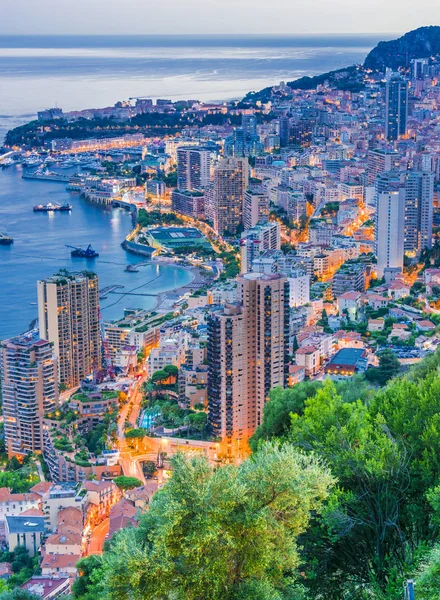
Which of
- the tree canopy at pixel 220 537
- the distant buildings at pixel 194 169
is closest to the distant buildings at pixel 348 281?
the distant buildings at pixel 194 169

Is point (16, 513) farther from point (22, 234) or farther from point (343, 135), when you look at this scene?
point (343, 135)

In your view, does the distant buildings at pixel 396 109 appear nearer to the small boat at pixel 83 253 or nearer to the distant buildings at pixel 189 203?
the distant buildings at pixel 189 203

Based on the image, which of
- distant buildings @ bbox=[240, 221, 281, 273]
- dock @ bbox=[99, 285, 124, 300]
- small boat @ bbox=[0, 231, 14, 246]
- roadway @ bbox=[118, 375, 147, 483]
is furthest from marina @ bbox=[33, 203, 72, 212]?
roadway @ bbox=[118, 375, 147, 483]

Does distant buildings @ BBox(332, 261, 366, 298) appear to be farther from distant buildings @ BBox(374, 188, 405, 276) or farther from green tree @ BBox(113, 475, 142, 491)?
green tree @ BBox(113, 475, 142, 491)

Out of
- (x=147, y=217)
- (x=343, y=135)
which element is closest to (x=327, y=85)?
(x=343, y=135)

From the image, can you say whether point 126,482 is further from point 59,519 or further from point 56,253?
point 56,253
